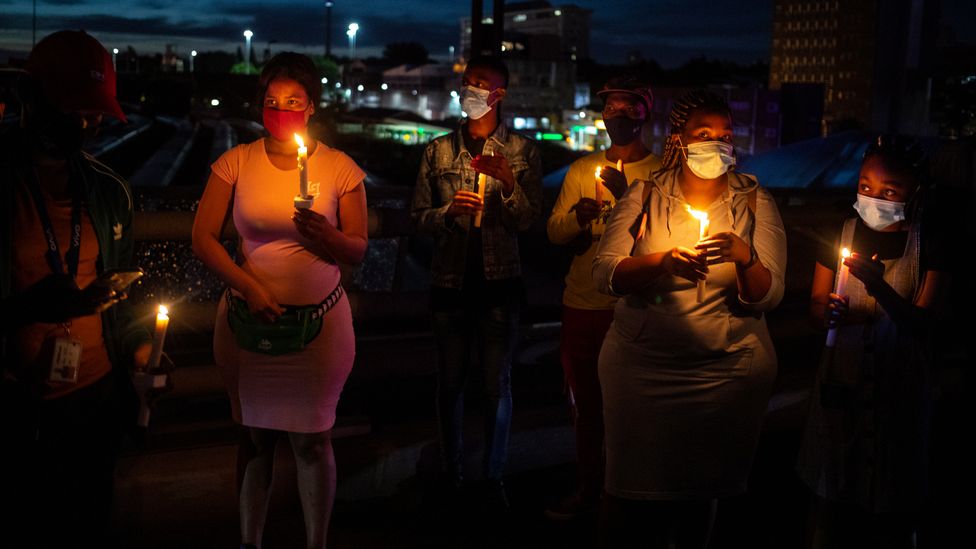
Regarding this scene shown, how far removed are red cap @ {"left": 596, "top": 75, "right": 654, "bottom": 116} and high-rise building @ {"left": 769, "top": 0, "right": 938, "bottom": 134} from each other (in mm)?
47654

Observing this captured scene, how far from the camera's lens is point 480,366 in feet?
18.2

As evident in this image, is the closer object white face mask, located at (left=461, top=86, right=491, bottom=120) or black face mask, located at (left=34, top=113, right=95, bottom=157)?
black face mask, located at (left=34, top=113, right=95, bottom=157)

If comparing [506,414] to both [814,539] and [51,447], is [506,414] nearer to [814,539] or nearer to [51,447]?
[814,539]

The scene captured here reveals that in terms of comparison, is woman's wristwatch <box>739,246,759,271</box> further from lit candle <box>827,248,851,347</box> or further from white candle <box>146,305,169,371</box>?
white candle <box>146,305,169,371</box>

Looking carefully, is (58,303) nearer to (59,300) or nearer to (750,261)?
→ (59,300)

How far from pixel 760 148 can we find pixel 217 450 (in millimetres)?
41006

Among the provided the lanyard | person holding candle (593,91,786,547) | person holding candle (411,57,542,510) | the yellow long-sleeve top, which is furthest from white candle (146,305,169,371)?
the yellow long-sleeve top

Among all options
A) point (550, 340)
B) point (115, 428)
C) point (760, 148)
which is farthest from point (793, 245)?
point (760, 148)

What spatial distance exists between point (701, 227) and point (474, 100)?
1864 mm

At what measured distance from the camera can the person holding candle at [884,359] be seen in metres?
4.21

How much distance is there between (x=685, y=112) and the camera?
423 centimetres

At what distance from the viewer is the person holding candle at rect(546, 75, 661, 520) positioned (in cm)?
514

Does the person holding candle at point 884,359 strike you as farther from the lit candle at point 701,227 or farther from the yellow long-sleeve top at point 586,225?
the yellow long-sleeve top at point 586,225

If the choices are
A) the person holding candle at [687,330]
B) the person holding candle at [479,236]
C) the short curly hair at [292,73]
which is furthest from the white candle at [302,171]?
the person holding candle at [479,236]
